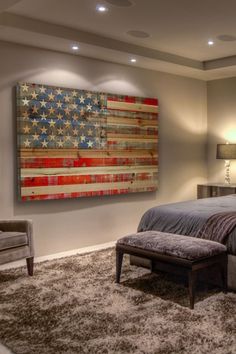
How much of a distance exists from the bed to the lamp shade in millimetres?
1707

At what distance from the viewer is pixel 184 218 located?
393 cm

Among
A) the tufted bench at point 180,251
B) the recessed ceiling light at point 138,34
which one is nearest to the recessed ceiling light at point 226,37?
the recessed ceiling light at point 138,34

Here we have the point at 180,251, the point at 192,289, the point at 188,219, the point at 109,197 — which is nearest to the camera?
the point at 192,289

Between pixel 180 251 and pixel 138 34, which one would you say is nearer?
pixel 180 251

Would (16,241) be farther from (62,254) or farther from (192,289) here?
(192,289)

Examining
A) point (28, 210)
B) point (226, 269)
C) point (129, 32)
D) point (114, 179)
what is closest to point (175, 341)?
point (226, 269)

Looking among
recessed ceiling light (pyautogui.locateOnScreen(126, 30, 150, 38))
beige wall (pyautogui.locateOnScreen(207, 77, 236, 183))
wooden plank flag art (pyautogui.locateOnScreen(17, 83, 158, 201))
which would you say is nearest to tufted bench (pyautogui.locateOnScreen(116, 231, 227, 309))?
wooden plank flag art (pyautogui.locateOnScreen(17, 83, 158, 201))

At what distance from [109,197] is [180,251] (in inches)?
89.7

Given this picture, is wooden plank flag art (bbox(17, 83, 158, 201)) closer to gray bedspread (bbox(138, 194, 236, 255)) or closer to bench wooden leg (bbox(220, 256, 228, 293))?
gray bedspread (bbox(138, 194, 236, 255))

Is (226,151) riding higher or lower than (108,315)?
higher

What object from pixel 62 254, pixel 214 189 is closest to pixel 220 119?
pixel 214 189

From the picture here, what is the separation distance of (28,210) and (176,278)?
1863 mm

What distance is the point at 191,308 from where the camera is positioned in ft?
10.4

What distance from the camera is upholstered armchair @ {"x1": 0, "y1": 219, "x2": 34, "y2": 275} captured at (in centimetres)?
373
